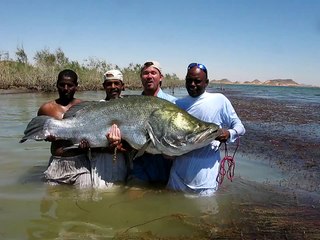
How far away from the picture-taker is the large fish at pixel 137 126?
4305 millimetres

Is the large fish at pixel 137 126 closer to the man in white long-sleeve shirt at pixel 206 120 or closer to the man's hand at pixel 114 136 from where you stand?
the man's hand at pixel 114 136

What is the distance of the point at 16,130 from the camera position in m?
10.7

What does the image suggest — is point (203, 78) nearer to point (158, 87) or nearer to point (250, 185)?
point (158, 87)

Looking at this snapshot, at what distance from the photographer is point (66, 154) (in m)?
4.96

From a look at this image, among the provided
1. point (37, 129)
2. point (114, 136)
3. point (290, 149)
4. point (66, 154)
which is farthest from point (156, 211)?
point (290, 149)

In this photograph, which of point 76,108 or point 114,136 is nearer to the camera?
point 114,136

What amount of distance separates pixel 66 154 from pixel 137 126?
1180 millimetres

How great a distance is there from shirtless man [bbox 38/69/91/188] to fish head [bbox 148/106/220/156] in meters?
1.16

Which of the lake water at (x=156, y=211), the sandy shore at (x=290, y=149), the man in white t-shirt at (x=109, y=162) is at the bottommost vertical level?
the sandy shore at (x=290, y=149)

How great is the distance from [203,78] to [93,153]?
179cm

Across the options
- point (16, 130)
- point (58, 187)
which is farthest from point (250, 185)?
point (16, 130)

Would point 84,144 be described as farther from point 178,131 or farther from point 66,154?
Answer: point 178,131

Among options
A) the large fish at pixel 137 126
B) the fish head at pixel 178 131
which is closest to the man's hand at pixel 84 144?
the large fish at pixel 137 126

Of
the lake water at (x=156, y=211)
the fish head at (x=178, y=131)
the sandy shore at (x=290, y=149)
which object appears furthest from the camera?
the sandy shore at (x=290, y=149)
